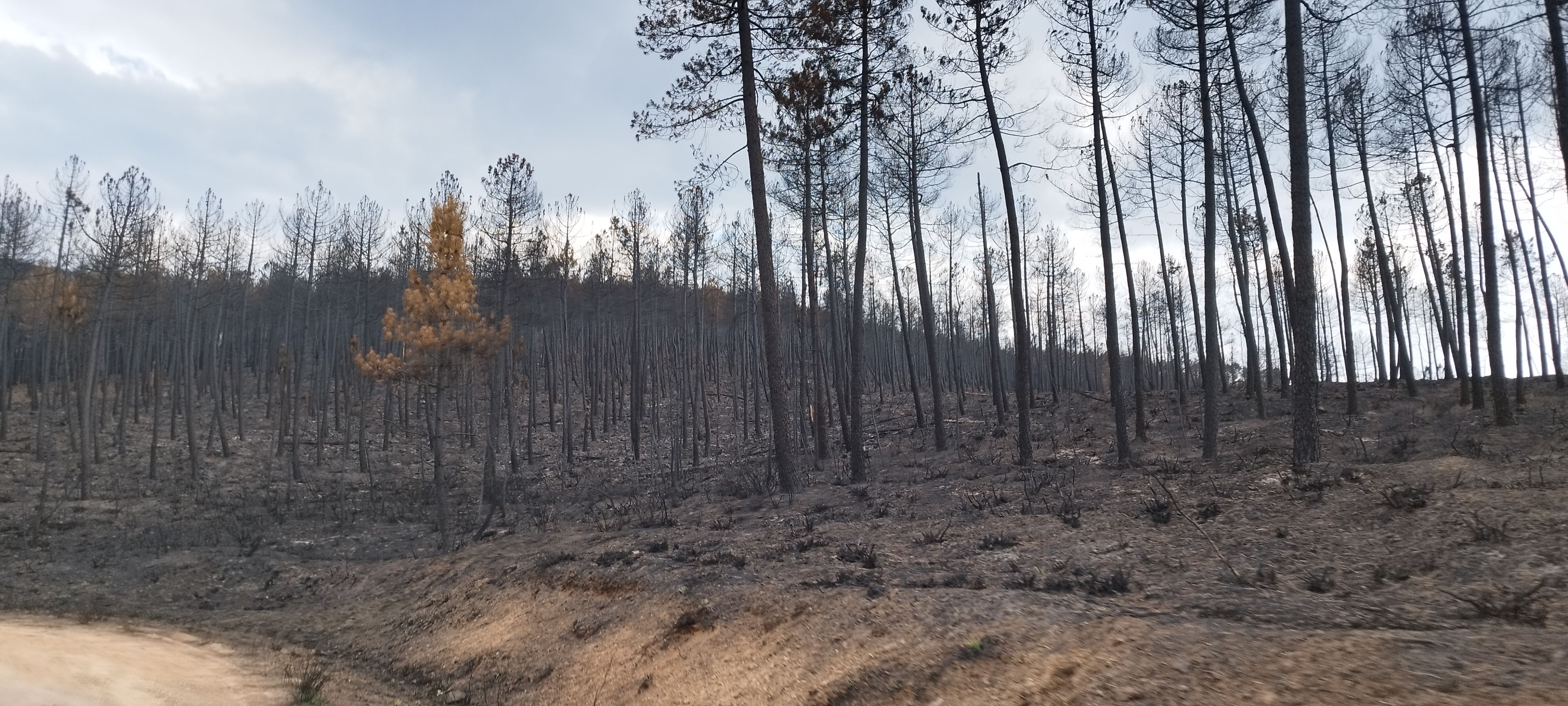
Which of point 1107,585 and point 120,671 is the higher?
point 1107,585

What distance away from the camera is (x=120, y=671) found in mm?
6797

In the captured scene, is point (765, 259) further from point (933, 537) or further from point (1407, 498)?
point (1407, 498)

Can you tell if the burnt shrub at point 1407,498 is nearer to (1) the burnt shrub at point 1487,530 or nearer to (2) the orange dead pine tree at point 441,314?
(1) the burnt shrub at point 1487,530

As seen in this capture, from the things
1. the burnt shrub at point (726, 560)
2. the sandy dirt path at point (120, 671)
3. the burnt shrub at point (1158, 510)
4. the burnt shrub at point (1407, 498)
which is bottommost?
the sandy dirt path at point (120, 671)

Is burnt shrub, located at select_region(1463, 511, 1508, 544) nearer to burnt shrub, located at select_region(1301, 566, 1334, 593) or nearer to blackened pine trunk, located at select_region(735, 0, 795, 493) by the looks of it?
burnt shrub, located at select_region(1301, 566, 1334, 593)

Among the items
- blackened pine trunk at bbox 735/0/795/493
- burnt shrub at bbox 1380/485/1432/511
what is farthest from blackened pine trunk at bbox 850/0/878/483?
burnt shrub at bbox 1380/485/1432/511

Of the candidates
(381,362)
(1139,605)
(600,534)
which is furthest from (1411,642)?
(381,362)

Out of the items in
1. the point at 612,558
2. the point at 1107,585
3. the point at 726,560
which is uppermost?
the point at 1107,585

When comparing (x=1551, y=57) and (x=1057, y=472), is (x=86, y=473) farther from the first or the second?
(x=1551, y=57)

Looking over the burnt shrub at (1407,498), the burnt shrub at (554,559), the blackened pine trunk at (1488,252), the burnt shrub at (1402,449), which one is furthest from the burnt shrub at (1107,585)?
the blackened pine trunk at (1488,252)

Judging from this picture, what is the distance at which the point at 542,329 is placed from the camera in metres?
43.5

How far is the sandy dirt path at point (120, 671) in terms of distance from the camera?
5523mm

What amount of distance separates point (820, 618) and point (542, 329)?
39.6 m

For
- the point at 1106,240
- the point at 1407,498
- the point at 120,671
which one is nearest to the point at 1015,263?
the point at 1106,240
